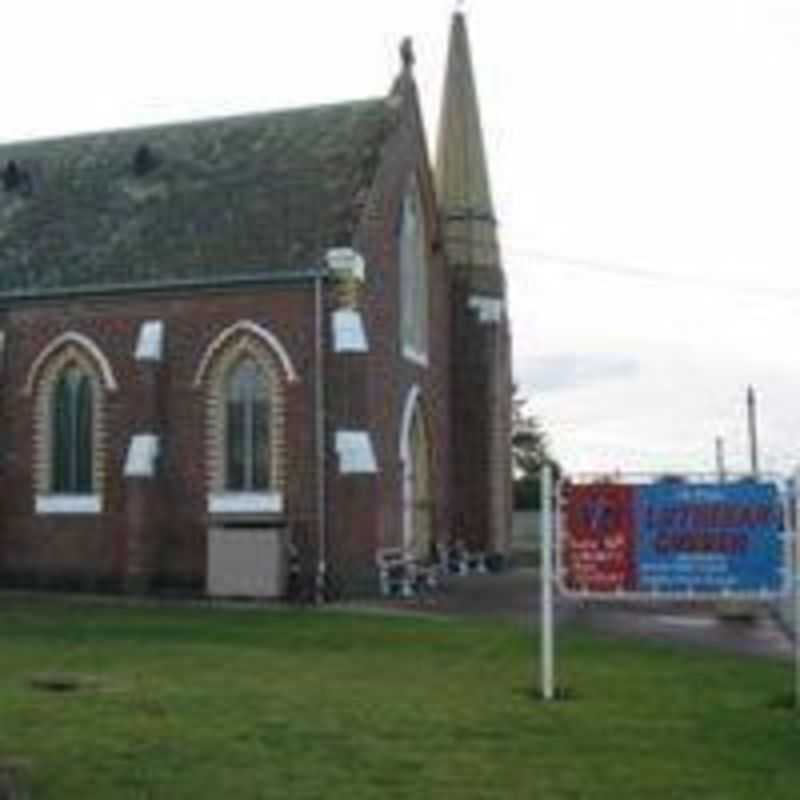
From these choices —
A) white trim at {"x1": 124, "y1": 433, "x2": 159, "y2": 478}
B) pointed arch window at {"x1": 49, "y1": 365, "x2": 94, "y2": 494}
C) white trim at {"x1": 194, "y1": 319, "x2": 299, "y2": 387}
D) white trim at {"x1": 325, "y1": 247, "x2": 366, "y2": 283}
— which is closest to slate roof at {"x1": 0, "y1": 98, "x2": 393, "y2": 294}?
white trim at {"x1": 325, "y1": 247, "x2": 366, "y2": 283}

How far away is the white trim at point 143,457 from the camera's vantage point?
1658 inches

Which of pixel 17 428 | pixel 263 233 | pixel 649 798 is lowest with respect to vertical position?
pixel 649 798

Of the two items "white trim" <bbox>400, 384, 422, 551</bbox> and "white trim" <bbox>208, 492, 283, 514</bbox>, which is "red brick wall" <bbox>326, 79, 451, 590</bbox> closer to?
"white trim" <bbox>400, 384, 422, 551</bbox>

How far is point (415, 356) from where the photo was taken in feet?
154

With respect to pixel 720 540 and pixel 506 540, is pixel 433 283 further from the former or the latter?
pixel 720 540

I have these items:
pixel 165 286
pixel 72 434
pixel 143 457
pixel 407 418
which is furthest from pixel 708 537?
pixel 72 434

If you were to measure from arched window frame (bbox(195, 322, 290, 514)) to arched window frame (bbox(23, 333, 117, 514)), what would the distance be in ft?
7.78

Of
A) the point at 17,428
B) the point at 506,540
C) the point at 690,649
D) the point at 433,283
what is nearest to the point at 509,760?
the point at 690,649

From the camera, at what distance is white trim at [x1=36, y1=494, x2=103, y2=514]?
4375cm

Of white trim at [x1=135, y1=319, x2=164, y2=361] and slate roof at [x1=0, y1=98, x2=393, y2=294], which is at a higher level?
slate roof at [x1=0, y1=98, x2=393, y2=294]

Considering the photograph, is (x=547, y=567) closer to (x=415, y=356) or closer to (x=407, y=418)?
(x=407, y=418)

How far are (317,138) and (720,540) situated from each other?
2508cm

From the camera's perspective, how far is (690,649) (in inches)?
1123

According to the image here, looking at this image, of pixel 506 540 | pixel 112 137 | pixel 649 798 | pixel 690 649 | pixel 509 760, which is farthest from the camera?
pixel 506 540
